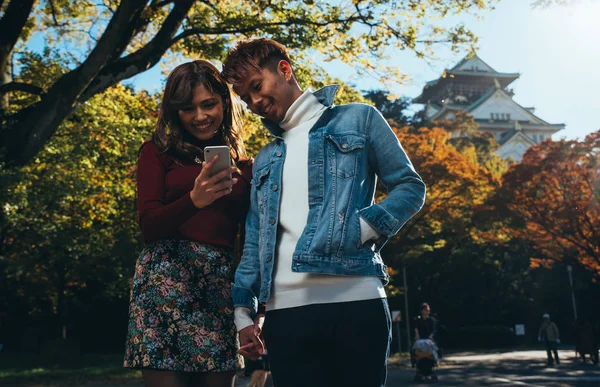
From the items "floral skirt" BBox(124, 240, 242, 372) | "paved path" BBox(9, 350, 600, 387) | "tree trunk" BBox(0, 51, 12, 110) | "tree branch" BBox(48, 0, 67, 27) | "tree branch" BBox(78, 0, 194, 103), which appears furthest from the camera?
"tree branch" BBox(48, 0, 67, 27)

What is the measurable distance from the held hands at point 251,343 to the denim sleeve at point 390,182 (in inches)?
20.4

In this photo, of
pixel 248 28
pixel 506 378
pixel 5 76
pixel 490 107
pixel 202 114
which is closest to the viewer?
pixel 202 114

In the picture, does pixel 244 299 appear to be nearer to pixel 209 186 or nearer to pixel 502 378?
pixel 209 186

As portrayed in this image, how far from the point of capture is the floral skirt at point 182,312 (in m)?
2.39

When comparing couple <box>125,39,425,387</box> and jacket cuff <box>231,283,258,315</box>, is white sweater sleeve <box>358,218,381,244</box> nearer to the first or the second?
couple <box>125,39,425,387</box>

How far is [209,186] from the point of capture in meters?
2.35

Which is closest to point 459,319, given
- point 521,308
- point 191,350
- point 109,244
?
point 521,308

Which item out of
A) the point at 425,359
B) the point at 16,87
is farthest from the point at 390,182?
the point at 425,359

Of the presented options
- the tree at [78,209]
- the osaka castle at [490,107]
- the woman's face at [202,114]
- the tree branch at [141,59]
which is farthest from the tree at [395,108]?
the woman's face at [202,114]

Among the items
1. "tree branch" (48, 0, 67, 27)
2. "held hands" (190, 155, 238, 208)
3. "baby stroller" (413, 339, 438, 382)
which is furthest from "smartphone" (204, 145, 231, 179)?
"baby stroller" (413, 339, 438, 382)

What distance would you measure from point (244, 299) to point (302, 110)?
71cm

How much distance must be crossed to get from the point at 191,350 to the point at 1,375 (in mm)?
15141

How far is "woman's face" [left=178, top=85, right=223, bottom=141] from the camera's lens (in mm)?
2650

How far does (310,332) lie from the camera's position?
211 cm
